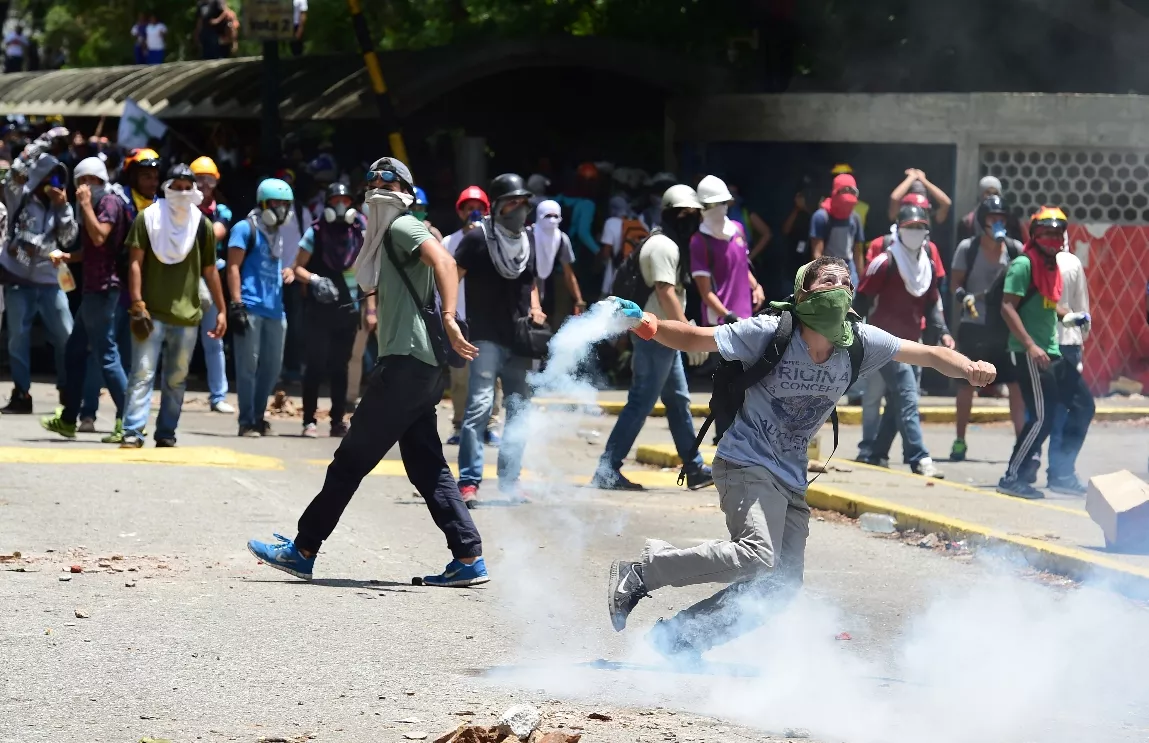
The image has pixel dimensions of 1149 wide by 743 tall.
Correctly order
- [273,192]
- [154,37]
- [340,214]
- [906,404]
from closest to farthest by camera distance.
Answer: [906,404] → [273,192] → [340,214] → [154,37]

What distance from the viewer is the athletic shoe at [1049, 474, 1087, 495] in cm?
1105

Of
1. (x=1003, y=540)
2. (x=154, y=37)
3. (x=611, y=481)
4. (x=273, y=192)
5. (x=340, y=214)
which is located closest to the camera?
(x=1003, y=540)

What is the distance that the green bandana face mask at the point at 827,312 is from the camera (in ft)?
19.4

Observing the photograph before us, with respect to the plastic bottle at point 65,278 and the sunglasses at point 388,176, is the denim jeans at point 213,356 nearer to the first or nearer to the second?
the plastic bottle at point 65,278

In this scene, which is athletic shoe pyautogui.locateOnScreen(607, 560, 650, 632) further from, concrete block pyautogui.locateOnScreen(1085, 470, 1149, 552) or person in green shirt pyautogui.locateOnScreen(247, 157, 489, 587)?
concrete block pyautogui.locateOnScreen(1085, 470, 1149, 552)

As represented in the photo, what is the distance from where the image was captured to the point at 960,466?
1230 centimetres

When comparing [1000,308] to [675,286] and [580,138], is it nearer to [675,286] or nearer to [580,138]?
[675,286]

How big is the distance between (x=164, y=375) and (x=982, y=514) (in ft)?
15.8

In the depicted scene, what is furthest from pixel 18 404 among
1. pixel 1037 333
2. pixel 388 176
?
pixel 1037 333

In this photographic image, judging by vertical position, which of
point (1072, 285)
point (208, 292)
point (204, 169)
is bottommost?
point (208, 292)

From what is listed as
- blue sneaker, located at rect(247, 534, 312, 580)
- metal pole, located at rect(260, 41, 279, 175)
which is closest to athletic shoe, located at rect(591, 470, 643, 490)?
blue sneaker, located at rect(247, 534, 312, 580)

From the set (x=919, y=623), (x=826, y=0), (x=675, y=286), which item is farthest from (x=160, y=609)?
(x=826, y=0)

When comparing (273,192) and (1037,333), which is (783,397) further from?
(273,192)

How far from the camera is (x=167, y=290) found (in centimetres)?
1060
